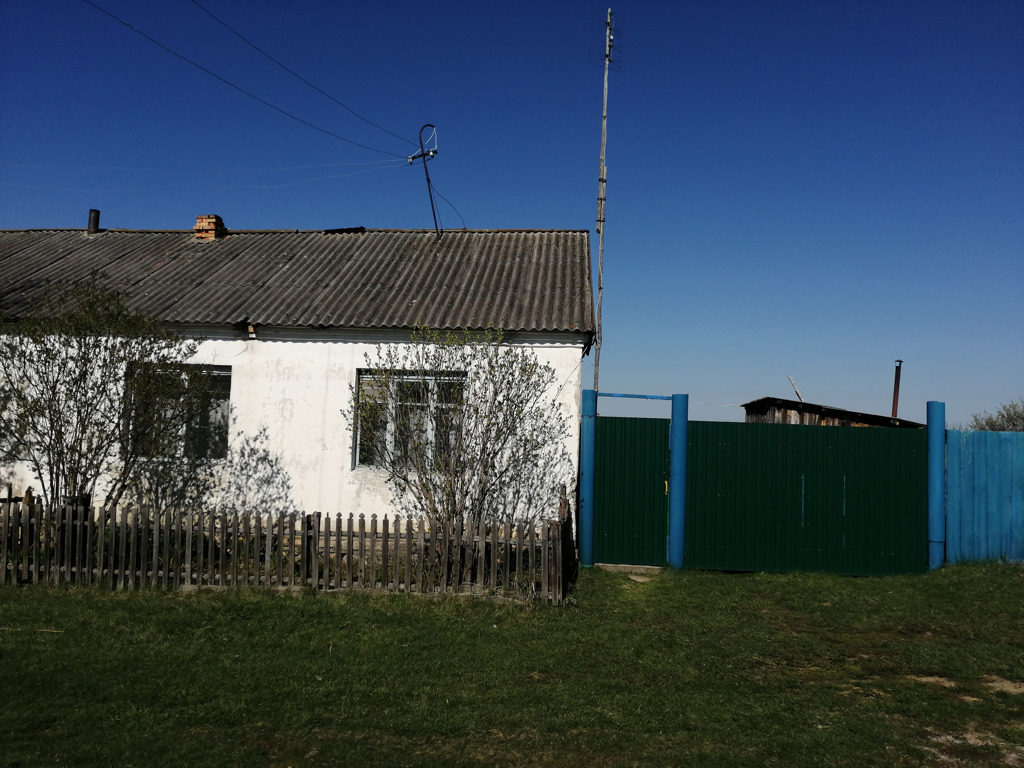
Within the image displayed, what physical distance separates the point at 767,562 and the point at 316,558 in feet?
19.3

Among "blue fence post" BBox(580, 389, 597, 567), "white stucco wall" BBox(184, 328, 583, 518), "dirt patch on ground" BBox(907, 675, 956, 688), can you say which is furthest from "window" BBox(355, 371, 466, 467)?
"dirt patch on ground" BBox(907, 675, 956, 688)

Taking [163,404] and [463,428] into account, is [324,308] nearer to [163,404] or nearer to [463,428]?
[163,404]

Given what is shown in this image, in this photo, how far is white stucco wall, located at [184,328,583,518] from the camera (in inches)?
375

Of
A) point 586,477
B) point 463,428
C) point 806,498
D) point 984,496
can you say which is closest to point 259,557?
point 463,428

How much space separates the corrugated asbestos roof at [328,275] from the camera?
391 inches

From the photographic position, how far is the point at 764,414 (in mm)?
15430

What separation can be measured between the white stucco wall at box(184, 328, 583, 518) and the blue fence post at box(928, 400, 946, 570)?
4.75 metres

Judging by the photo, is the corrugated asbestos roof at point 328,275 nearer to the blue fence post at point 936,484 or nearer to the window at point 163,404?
the window at point 163,404

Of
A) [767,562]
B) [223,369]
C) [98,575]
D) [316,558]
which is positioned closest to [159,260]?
[223,369]

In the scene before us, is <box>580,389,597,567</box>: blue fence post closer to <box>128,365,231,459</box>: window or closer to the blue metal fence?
the blue metal fence

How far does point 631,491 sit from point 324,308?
529cm

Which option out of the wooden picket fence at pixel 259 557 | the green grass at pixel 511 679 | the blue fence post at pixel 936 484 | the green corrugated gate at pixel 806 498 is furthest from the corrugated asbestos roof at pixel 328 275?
the blue fence post at pixel 936 484

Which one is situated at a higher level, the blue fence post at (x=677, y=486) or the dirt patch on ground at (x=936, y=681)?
the blue fence post at (x=677, y=486)

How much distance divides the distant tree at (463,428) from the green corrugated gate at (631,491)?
613mm
